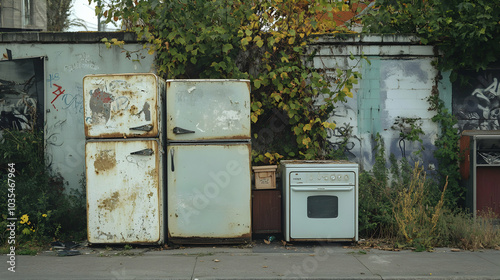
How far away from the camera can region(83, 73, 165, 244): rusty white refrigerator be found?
6266 mm

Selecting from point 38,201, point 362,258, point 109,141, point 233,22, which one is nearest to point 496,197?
point 362,258

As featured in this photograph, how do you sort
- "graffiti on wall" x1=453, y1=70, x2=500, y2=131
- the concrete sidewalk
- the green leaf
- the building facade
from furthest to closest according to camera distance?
the building facade < "graffiti on wall" x1=453, y1=70, x2=500, y2=131 < the green leaf < the concrete sidewalk

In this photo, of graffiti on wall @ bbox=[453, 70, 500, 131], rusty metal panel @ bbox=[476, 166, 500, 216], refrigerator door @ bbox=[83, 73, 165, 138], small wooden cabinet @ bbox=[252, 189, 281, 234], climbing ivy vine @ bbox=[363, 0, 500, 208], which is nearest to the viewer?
refrigerator door @ bbox=[83, 73, 165, 138]

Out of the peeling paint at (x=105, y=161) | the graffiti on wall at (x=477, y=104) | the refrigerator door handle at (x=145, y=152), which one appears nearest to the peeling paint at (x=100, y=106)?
the peeling paint at (x=105, y=161)

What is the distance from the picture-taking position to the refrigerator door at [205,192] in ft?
21.2

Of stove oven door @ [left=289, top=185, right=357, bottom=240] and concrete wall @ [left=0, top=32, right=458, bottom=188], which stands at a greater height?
concrete wall @ [left=0, top=32, right=458, bottom=188]

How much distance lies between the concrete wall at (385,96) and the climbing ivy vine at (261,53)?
268 mm

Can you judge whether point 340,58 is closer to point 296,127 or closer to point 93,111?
point 296,127

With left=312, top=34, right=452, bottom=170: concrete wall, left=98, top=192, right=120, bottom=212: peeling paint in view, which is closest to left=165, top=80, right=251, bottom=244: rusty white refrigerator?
left=98, top=192, right=120, bottom=212: peeling paint

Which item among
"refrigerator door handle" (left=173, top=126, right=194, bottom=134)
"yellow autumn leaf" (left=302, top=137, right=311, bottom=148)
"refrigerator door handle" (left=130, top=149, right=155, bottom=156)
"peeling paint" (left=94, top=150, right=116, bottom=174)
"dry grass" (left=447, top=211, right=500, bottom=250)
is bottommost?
"dry grass" (left=447, top=211, right=500, bottom=250)

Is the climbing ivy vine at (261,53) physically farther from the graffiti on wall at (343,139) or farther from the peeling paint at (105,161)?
the peeling paint at (105,161)

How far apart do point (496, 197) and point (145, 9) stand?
6.45 metres

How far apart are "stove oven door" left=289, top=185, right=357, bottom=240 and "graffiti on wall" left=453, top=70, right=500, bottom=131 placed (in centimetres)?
271

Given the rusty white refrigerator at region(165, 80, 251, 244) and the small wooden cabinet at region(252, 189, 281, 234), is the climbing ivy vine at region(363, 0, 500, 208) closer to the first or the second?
the small wooden cabinet at region(252, 189, 281, 234)
